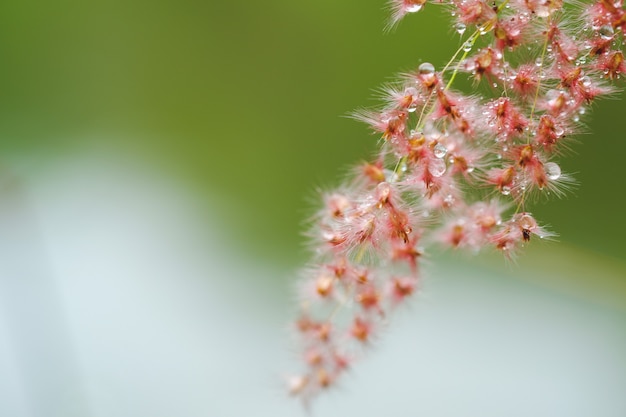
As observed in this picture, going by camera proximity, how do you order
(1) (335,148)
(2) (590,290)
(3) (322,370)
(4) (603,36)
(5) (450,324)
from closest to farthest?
(4) (603,36) → (3) (322,370) → (2) (590,290) → (5) (450,324) → (1) (335,148)

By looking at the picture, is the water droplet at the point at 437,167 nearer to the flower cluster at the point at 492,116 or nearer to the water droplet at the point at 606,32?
the flower cluster at the point at 492,116

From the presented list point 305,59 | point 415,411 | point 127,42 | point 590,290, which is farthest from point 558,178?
point 127,42

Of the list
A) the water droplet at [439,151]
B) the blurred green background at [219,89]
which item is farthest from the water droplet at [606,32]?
the blurred green background at [219,89]

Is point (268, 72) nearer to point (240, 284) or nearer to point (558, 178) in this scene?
point (240, 284)

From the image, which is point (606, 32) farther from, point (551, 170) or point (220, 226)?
point (220, 226)

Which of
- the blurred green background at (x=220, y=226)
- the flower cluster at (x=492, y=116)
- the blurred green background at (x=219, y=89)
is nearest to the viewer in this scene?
the flower cluster at (x=492, y=116)

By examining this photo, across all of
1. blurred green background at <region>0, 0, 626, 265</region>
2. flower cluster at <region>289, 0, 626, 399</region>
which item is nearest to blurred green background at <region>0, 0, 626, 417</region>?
blurred green background at <region>0, 0, 626, 265</region>

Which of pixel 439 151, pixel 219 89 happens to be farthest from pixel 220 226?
pixel 439 151
